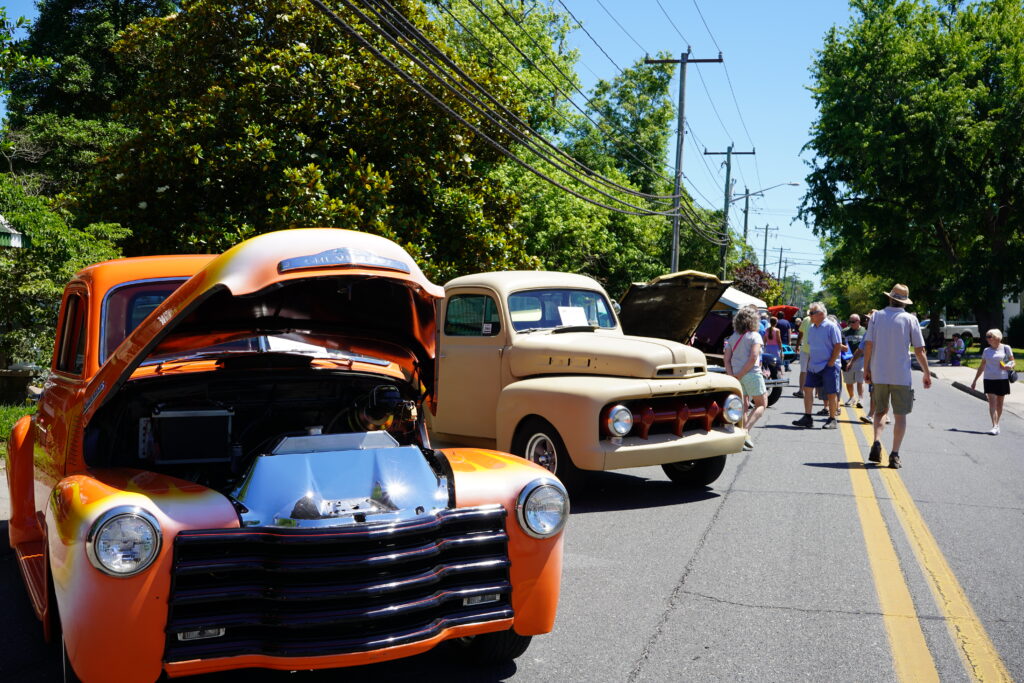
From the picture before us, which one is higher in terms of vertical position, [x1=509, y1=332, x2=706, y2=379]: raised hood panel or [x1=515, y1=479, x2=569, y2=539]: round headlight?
[x1=509, y1=332, x2=706, y2=379]: raised hood panel

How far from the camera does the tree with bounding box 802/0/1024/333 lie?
3806 centimetres

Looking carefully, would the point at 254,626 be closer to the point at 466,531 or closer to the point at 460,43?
the point at 466,531

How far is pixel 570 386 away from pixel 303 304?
3584 millimetres

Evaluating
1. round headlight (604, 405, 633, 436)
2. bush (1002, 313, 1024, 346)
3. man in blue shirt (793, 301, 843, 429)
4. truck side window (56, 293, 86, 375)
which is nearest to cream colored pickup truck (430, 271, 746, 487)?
round headlight (604, 405, 633, 436)

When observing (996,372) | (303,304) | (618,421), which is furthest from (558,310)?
(996,372)

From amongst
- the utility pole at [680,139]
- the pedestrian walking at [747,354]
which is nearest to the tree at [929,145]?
the utility pole at [680,139]

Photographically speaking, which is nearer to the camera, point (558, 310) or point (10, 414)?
point (558, 310)

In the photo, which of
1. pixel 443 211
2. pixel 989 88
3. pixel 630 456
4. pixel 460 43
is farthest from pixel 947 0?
pixel 630 456

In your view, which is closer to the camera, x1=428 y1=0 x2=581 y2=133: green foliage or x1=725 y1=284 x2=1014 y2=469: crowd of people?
x1=725 y1=284 x2=1014 y2=469: crowd of people

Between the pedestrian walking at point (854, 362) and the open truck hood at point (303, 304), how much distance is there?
11.6 m

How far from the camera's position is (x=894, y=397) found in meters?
9.71

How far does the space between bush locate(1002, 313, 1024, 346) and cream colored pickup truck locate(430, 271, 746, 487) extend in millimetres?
51471

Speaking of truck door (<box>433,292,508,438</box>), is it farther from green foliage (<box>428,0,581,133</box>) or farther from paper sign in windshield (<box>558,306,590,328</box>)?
green foliage (<box>428,0,581,133</box>)

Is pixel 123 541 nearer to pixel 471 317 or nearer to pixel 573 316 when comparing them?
pixel 471 317
